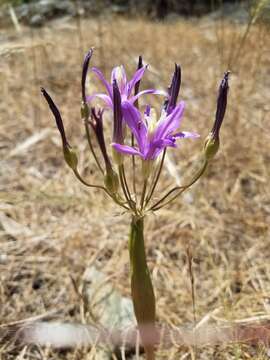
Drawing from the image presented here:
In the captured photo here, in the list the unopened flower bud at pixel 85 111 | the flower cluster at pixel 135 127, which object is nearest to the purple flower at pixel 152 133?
the flower cluster at pixel 135 127

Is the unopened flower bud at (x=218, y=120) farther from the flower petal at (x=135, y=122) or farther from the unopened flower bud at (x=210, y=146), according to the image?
the flower petal at (x=135, y=122)

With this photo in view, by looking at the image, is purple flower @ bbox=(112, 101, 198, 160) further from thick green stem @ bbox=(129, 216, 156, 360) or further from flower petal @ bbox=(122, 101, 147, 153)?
thick green stem @ bbox=(129, 216, 156, 360)

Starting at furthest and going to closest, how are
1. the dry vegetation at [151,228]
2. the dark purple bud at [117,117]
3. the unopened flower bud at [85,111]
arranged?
the dry vegetation at [151,228]
the unopened flower bud at [85,111]
the dark purple bud at [117,117]

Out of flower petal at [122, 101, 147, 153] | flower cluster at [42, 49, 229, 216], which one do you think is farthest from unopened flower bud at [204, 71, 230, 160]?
flower petal at [122, 101, 147, 153]

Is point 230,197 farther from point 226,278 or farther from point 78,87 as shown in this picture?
point 78,87

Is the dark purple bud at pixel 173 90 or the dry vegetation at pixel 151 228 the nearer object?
the dark purple bud at pixel 173 90

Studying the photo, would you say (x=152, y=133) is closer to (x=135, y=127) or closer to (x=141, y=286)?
(x=135, y=127)
